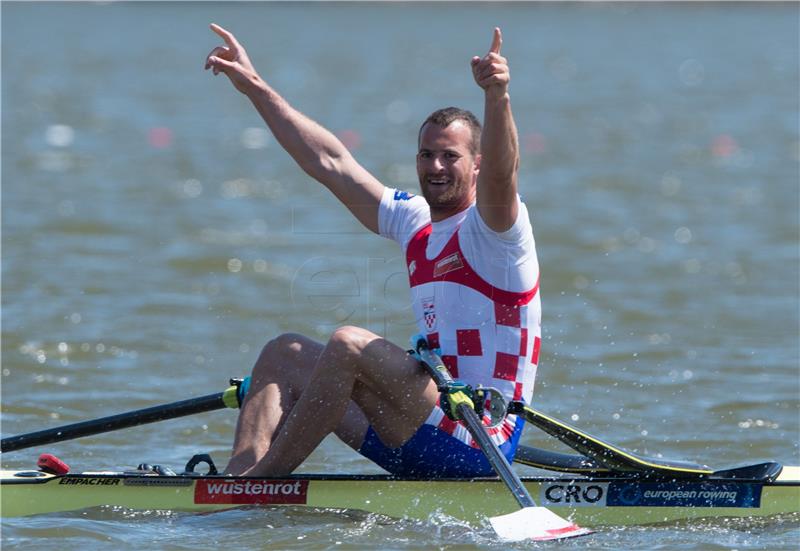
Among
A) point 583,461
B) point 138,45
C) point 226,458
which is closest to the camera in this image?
point 583,461

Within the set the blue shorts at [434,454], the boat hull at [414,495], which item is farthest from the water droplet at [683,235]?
the blue shorts at [434,454]

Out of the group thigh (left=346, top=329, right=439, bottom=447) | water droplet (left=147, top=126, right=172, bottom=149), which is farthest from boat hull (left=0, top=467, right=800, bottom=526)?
water droplet (left=147, top=126, right=172, bottom=149)

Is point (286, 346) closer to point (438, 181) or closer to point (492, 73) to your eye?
point (438, 181)

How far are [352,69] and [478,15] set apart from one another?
152ft

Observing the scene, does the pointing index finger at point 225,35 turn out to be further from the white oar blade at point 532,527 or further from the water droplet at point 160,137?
the water droplet at point 160,137

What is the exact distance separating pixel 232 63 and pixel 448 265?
147 centimetres

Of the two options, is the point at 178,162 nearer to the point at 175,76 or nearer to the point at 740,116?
the point at 740,116

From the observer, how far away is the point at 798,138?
2166cm

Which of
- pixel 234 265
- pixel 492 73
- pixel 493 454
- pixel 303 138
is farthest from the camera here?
pixel 234 265

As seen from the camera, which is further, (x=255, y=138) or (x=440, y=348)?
(x=255, y=138)

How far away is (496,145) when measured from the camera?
5109 millimetres

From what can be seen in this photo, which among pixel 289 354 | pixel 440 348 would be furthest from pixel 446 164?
pixel 289 354

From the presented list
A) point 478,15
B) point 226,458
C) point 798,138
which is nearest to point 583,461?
point 226,458

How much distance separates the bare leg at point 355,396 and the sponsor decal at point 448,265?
0.37 metres
